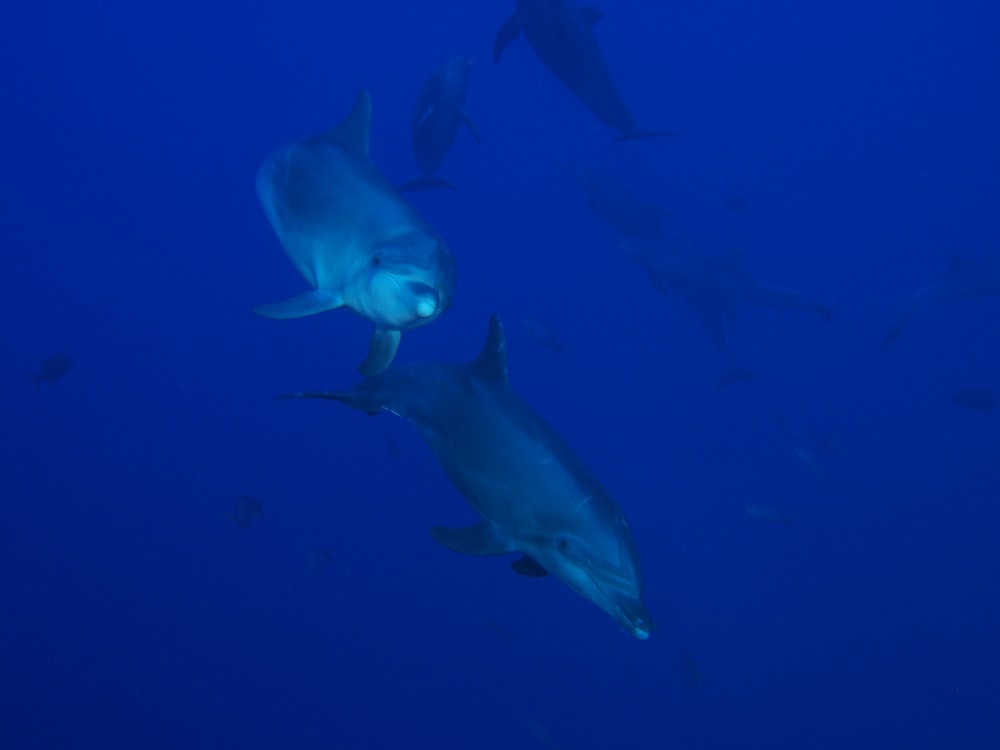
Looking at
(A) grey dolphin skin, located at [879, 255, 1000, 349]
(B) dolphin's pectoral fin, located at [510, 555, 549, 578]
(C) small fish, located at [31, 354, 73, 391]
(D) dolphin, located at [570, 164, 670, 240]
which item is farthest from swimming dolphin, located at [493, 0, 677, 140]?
(A) grey dolphin skin, located at [879, 255, 1000, 349]

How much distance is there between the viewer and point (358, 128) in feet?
9.69

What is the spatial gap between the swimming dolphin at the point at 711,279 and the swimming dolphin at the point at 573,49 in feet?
23.3

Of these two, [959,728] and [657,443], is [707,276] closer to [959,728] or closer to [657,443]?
[657,443]

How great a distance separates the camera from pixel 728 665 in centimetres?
1962

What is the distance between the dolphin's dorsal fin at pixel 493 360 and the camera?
2.84 meters

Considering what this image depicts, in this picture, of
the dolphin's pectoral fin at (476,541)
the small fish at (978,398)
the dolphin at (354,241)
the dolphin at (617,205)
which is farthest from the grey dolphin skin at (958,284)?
the dolphin at (354,241)

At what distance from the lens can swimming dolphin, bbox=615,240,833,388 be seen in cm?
1435

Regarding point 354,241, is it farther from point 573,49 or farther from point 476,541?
point 573,49

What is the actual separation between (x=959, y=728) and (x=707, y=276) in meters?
14.8

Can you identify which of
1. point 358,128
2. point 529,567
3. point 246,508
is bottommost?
point 246,508

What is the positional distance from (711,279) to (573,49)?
9.26m

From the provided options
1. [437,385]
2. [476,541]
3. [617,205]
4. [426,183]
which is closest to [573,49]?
[426,183]

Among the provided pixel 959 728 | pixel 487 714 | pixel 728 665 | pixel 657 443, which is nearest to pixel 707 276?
pixel 657 443

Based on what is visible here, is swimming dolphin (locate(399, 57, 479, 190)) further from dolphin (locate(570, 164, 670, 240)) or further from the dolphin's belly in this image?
dolphin (locate(570, 164, 670, 240))
